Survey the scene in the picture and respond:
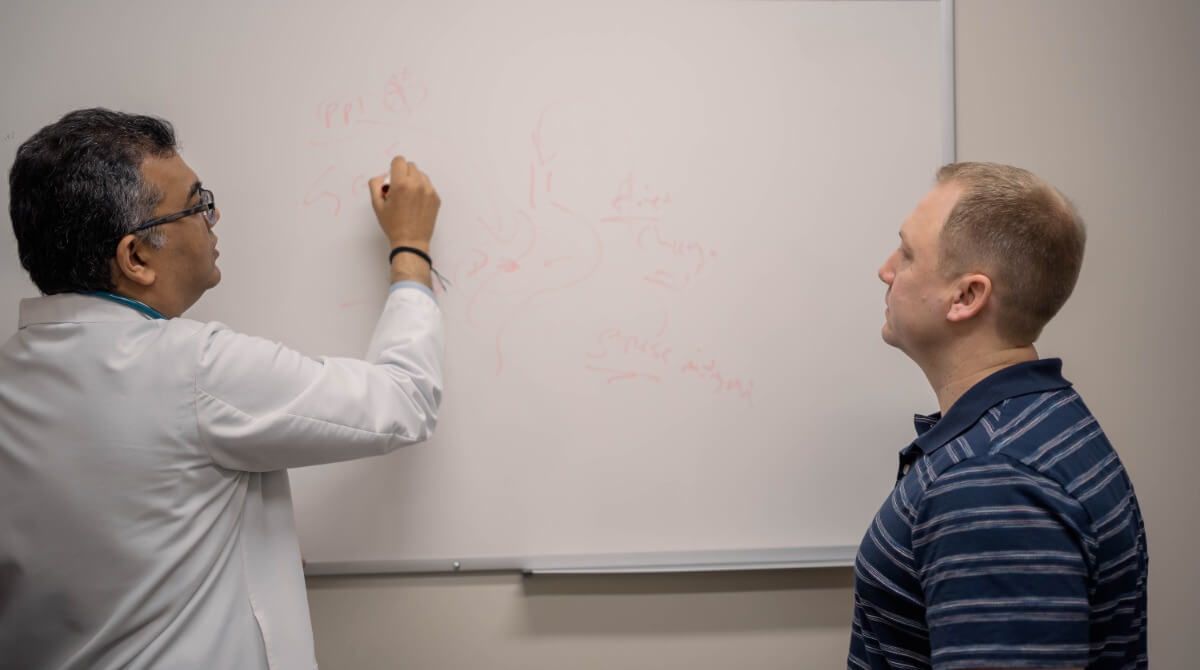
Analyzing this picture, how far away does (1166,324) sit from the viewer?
151cm

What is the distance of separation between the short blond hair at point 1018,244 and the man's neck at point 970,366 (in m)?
0.02

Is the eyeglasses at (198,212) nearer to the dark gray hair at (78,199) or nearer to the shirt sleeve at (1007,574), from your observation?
the dark gray hair at (78,199)

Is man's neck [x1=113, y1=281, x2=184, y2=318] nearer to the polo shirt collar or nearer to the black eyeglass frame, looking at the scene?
the black eyeglass frame

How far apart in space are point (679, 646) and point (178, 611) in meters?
0.87

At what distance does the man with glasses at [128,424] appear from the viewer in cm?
99

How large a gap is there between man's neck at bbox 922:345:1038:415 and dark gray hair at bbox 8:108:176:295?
3.54ft

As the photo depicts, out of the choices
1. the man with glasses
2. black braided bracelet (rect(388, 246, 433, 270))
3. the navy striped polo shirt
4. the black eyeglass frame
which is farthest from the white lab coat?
the navy striped polo shirt

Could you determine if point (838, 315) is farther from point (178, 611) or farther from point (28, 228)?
point (28, 228)

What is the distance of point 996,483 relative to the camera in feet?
2.67

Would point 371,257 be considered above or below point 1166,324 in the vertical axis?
above

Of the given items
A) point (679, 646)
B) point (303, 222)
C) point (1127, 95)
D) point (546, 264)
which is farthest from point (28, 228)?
point (1127, 95)

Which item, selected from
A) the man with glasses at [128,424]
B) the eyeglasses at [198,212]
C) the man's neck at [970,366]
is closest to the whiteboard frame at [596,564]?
the man with glasses at [128,424]

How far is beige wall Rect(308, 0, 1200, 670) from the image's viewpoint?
1436 mm

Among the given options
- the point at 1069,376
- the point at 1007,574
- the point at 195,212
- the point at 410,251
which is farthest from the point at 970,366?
the point at 195,212
